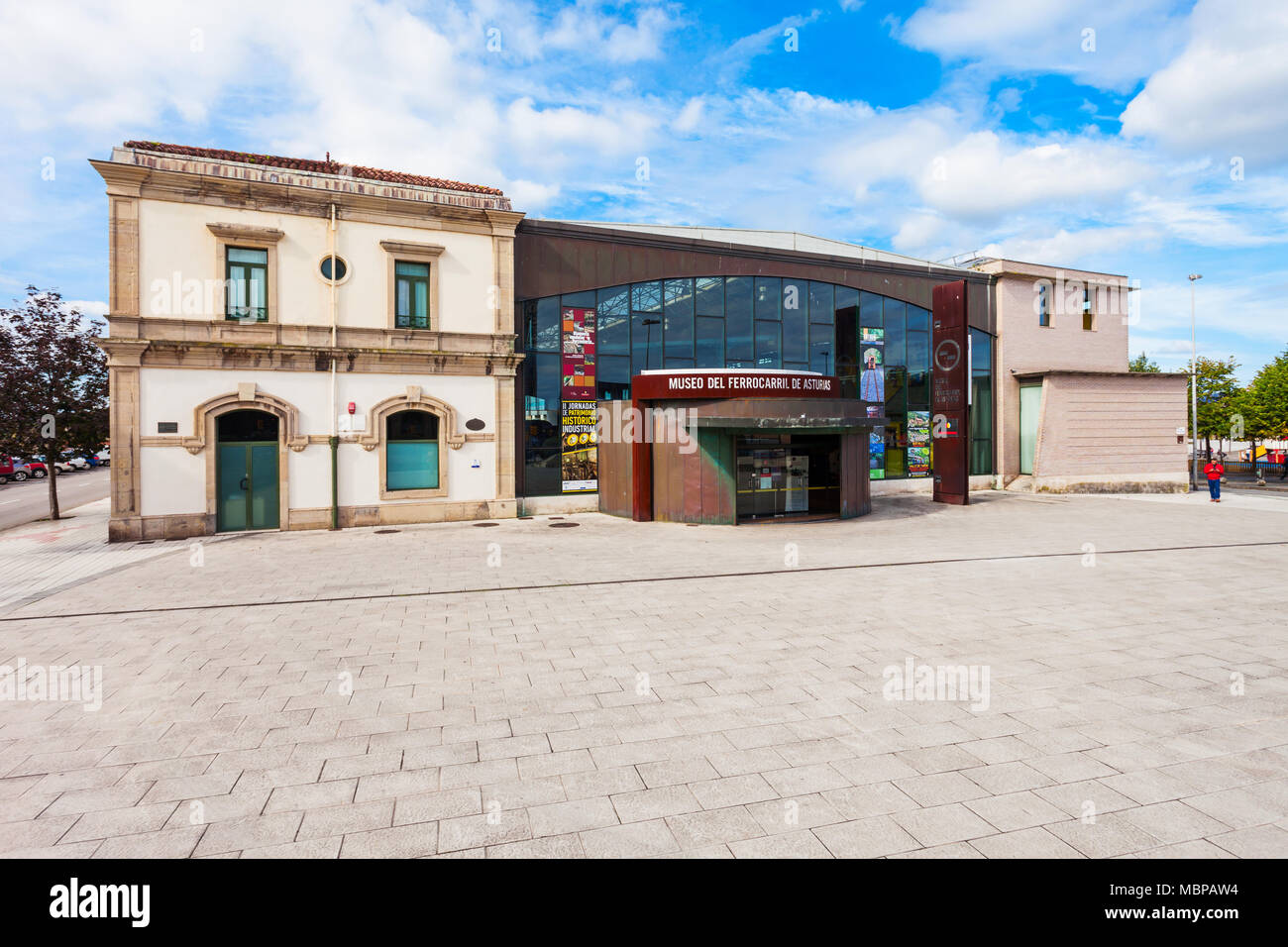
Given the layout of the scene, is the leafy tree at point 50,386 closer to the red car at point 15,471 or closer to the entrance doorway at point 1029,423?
the red car at point 15,471

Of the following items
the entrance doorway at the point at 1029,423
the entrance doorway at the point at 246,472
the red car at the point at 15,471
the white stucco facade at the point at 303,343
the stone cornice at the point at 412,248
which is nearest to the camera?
the white stucco facade at the point at 303,343

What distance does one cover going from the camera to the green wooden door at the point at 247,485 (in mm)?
17141

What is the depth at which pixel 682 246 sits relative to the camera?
22.9 m

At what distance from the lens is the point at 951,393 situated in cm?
2378

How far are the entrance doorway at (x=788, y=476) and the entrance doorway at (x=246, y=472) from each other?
1343cm

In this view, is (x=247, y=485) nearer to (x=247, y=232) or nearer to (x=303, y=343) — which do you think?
(x=303, y=343)

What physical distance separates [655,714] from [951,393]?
73.0ft

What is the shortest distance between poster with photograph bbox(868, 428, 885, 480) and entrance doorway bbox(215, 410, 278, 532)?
2223 cm

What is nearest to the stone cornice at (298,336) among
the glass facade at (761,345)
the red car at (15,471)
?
the glass facade at (761,345)

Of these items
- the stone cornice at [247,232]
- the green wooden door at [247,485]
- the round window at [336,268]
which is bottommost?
the green wooden door at [247,485]

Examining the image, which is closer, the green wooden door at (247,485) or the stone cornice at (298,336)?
the stone cornice at (298,336)
